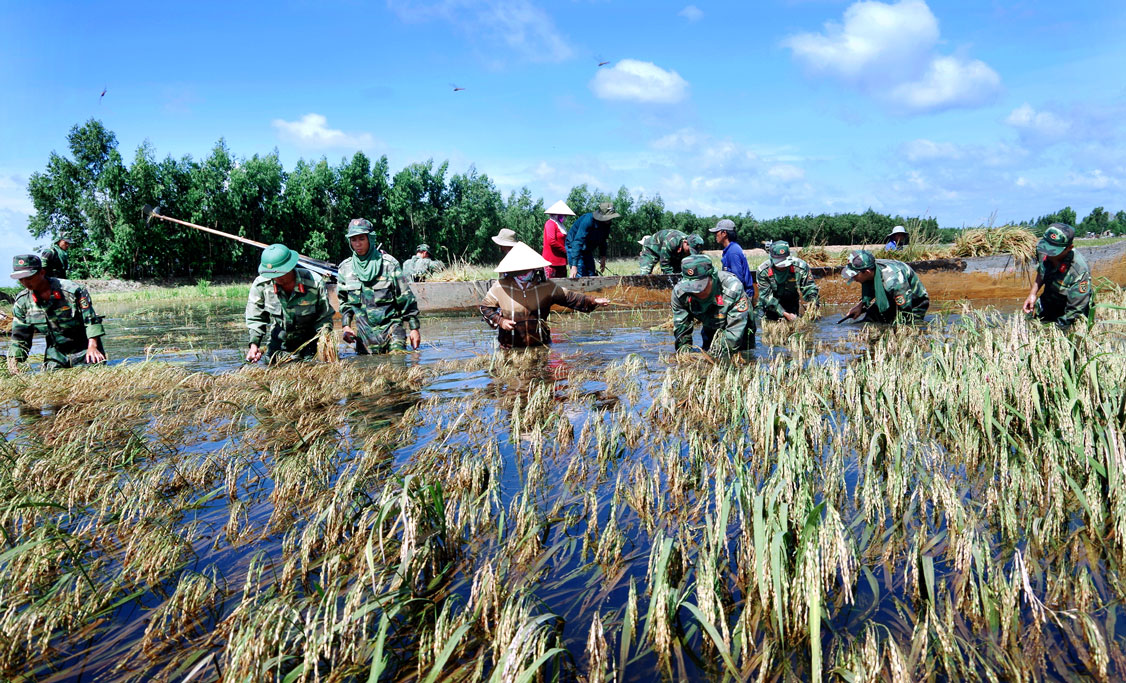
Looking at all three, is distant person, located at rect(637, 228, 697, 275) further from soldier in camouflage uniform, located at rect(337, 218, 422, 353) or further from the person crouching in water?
soldier in camouflage uniform, located at rect(337, 218, 422, 353)

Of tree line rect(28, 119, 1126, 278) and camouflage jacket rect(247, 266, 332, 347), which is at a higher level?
tree line rect(28, 119, 1126, 278)

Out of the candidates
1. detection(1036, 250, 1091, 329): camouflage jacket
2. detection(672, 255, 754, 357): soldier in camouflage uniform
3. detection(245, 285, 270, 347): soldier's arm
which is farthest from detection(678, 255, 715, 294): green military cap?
detection(245, 285, 270, 347): soldier's arm

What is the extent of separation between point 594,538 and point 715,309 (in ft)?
18.1

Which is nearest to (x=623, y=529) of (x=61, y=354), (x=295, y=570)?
(x=295, y=570)

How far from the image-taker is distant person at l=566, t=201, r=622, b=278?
1346cm

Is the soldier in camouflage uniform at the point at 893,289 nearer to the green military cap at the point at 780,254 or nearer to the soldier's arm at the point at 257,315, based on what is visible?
the green military cap at the point at 780,254

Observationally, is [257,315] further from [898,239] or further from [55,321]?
[898,239]

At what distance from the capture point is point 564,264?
46.6ft

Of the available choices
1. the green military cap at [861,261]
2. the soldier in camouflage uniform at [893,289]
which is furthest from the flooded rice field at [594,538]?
the soldier in camouflage uniform at [893,289]

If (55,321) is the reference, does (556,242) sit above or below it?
above

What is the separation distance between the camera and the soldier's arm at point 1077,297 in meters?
8.37

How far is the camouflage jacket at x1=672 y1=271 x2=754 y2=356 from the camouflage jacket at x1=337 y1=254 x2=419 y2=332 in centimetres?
320

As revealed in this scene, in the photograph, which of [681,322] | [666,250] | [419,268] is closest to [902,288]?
[681,322]

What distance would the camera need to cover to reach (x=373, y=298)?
8445 millimetres
